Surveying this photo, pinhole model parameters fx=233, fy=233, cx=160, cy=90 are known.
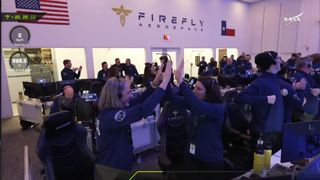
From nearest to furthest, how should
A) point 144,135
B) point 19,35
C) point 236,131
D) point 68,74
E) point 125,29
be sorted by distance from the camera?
1. point 236,131
2. point 144,135
3. point 19,35
4. point 68,74
5. point 125,29

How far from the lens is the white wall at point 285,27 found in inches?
497

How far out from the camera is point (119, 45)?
30.2 feet

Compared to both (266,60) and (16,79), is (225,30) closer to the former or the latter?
(16,79)

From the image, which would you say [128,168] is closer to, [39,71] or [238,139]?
[238,139]

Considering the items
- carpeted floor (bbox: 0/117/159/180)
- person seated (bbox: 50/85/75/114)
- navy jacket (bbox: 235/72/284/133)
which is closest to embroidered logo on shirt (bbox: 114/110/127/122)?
carpeted floor (bbox: 0/117/159/180)

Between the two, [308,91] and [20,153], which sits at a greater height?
[308,91]

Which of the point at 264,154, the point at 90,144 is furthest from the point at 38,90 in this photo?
the point at 264,154

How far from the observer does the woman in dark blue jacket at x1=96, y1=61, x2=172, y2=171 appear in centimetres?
190

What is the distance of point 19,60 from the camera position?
8.12m

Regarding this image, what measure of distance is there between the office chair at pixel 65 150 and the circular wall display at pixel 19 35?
589 cm

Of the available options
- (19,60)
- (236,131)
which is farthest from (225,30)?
(236,131)

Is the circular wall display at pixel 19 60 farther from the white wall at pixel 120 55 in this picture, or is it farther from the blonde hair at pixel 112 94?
the blonde hair at pixel 112 94

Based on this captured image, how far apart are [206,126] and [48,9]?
7.16m

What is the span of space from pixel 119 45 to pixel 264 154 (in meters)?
8.06
